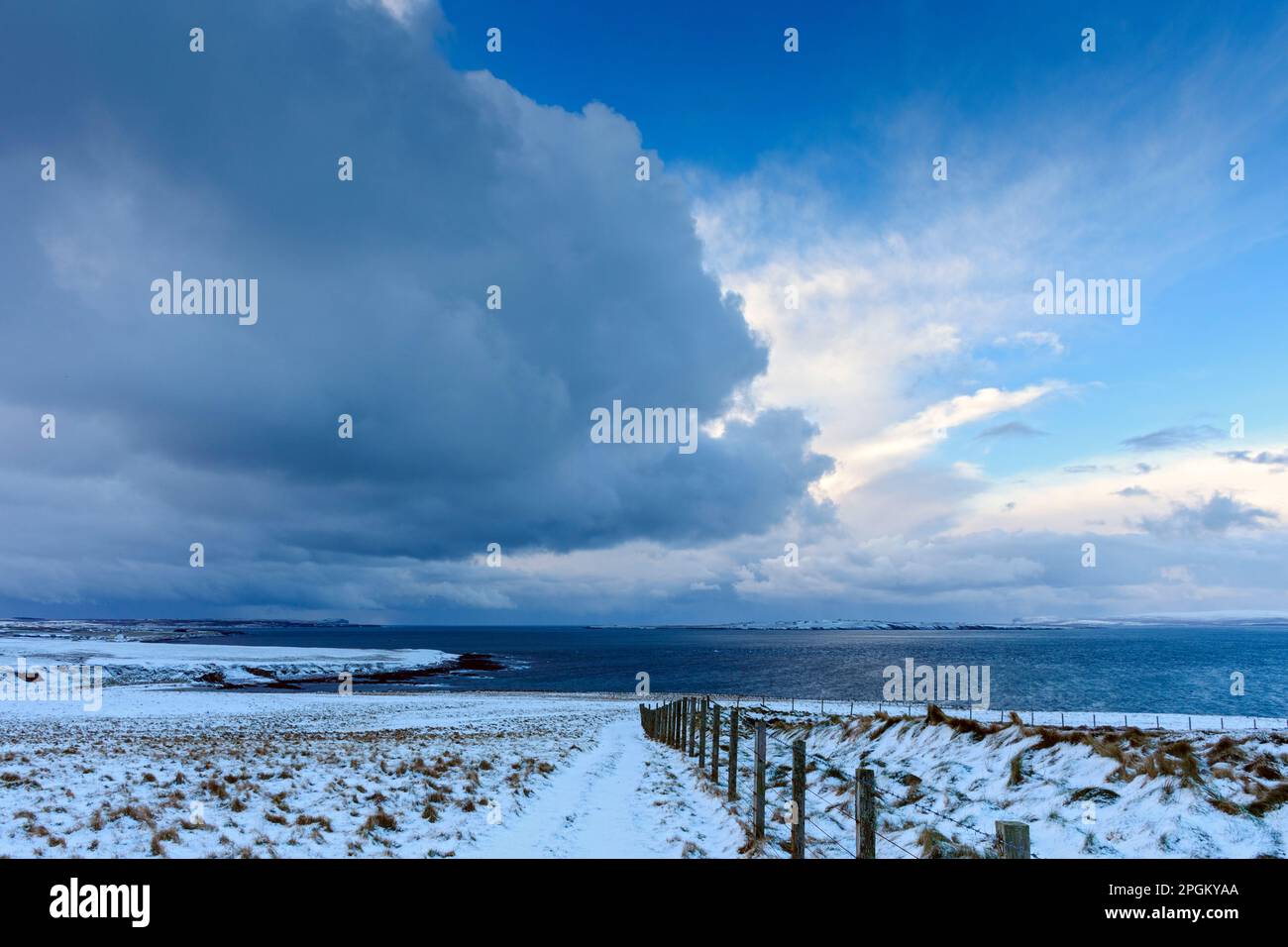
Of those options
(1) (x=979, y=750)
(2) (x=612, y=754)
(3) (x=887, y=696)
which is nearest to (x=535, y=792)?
(2) (x=612, y=754)

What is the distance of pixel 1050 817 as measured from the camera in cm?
1141

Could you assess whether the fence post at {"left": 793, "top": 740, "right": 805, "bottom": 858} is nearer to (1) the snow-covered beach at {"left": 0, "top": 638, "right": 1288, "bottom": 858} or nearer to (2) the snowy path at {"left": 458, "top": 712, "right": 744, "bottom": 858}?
(1) the snow-covered beach at {"left": 0, "top": 638, "right": 1288, "bottom": 858}

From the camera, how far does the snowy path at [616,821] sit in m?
10.4

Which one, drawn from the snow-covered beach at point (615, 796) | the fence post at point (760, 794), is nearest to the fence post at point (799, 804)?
the snow-covered beach at point (615, 796)

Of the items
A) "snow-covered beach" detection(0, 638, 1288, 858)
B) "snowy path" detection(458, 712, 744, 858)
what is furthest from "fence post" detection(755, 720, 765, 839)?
"snowy path" detection(458, 712, 744, 858)

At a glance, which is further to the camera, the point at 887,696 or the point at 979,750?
the point at 887,696

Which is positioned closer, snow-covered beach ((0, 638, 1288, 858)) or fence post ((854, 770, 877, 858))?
fence post ((854, 770, 877, 858))

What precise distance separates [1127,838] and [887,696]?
7204 centimetres

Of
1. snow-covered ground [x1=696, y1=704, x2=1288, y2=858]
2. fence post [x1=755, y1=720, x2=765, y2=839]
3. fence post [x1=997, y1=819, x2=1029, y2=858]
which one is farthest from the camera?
fence post [x1=755, y1=720, x2=765, y2=839]

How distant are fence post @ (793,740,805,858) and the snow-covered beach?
43.1 inches

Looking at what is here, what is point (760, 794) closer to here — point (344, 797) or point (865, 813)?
point (865, 813)

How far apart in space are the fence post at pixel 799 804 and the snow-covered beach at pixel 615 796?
3.59 feet

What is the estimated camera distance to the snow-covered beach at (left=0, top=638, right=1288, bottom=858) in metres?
9.84
